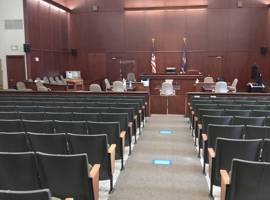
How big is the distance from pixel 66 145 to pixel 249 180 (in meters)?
2.02

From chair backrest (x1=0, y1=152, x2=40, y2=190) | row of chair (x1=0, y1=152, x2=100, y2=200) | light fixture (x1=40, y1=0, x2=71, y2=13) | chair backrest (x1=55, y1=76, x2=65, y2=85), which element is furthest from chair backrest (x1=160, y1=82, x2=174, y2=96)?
light fixture (x1=40, y1=0, x2=71, y2=13)

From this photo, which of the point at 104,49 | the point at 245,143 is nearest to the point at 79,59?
the point at 104,49

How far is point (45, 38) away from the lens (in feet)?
50.3

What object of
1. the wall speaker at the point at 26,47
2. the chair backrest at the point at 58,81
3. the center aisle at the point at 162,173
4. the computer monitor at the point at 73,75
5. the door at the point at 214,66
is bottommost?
the center aisle at the point at 162,173

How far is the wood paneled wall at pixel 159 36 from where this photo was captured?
16.6m

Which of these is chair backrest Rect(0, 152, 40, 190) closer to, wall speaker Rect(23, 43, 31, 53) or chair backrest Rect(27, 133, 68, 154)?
chair backrest Rect(27, 133, 68, 154)

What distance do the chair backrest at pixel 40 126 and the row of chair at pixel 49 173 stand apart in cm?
154

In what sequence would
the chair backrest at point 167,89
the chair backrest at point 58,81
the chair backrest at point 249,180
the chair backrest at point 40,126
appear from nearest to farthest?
1. the chair backrest at point 249,180
2. the chair backrest at point 40,126
3. the chair backrest at point 167,89
4. the chair backrest at point 58,81

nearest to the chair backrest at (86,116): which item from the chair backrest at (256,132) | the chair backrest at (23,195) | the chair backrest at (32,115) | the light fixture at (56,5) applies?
the chair backrest at (32,115)

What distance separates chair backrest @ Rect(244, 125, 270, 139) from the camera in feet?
13.0

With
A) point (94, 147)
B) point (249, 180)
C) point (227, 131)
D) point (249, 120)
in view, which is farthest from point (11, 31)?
point (249, 180)

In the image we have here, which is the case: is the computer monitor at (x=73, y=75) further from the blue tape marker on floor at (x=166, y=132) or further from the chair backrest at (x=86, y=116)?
the chair backrest at (x=86, y=116)

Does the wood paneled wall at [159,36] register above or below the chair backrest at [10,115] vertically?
above

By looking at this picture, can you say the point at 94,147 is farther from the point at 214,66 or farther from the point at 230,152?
the point at 214,66
